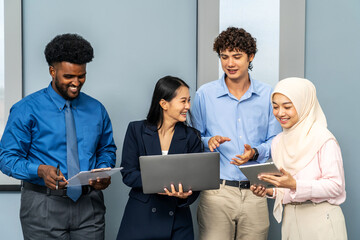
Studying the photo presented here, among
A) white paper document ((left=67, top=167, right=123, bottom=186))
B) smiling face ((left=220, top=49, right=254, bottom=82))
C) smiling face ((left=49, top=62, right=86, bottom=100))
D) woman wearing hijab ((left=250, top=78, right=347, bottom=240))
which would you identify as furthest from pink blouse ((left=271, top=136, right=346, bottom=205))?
smiling face ((left=49, top=62, right=86, bottom=100))

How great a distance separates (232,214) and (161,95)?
772 millimetres

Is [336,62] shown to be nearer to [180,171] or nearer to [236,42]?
[236,42]

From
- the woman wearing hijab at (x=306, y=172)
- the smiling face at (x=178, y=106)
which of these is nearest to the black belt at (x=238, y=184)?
the woman wearing hijab at (x=306, y=172)

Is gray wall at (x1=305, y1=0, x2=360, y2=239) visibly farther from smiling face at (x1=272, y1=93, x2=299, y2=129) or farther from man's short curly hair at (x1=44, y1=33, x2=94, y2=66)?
man's short curly hair at (x1=44, y1=33, x2=94, y2=66)

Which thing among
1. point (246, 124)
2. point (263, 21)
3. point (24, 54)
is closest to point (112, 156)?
point (246, 124)

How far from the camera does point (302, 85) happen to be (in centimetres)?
178

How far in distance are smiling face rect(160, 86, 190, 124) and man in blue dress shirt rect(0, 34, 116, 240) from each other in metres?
0.41

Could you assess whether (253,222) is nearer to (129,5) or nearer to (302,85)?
(302,85)

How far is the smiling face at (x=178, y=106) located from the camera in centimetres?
193

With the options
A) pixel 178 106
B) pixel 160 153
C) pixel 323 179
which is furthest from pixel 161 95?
pixel 323 179

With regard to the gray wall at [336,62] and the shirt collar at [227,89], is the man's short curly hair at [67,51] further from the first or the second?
the gray wall at [336,62]

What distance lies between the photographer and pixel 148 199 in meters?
1.85

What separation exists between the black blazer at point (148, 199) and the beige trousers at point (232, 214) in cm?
17

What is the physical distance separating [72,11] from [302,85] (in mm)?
1631
